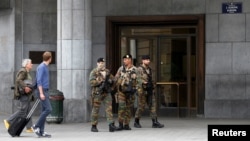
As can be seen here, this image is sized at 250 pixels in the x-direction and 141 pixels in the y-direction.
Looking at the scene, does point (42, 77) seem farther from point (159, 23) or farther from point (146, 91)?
point (159, 23)

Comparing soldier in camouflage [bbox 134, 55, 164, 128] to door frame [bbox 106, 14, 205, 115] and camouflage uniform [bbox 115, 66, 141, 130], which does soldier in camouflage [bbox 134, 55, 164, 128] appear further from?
door frame [bbox 106, 14, 205, 115]

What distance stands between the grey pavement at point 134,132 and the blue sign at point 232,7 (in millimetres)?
3435

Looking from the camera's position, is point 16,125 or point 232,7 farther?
point 232,7

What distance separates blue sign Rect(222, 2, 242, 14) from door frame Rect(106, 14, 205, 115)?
713 mm

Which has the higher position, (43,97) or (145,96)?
(43,97)

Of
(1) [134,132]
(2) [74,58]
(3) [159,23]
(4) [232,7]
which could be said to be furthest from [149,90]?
(4) [232,7]

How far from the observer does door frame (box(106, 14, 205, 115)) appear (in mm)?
19062

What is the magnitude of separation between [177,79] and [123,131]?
5104mm

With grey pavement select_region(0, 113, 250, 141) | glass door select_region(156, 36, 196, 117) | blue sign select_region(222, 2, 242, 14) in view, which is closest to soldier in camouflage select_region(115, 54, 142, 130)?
grey pavement select_region(0, 113, 250, 141)

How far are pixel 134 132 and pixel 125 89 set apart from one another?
1.15 metres

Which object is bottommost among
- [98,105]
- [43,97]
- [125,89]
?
[98,105]

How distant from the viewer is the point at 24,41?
19922mm

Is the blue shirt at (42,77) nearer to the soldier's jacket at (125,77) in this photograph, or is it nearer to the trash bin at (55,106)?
the soldier's jacket at (125,77)

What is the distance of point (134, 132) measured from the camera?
14883mm
